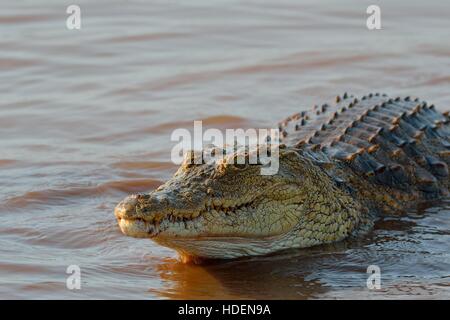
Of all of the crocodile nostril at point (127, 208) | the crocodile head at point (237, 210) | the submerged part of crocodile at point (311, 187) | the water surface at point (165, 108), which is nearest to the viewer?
the crocodile nostril at point (127, 208)

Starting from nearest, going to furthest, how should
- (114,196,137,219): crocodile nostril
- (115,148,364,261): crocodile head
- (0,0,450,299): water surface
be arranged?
(114,196,137,219): crocodile nostril
(115,148,364,261): crocodile head
(0,0,450,299): water surface

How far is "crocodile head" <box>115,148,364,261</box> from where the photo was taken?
19.5 ft

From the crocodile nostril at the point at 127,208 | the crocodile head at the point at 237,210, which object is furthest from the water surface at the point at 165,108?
the crocodile nostril at the point at 127,208

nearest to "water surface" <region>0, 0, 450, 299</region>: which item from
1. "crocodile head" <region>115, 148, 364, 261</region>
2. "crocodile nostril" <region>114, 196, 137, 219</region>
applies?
"crocodile head" <region>115, 148, 364, 261</region>

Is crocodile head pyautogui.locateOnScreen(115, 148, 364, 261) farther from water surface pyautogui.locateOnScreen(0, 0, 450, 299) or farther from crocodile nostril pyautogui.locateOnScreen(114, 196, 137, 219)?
water surface pyautogui.locateOnScreen(0, 0, 450, 299)

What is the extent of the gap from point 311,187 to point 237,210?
716mm

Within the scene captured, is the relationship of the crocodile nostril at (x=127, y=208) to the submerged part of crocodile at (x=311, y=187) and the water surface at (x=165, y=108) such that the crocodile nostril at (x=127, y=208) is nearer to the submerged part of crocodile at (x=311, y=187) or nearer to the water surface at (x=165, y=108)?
the submerged part of crocodile at (x=311, y=187)

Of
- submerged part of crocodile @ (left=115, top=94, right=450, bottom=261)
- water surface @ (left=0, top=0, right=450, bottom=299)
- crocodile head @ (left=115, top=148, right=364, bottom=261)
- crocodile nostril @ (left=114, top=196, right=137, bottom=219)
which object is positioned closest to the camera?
crocodile nostril @ (left=114, top=196, right=137, bottom=219)

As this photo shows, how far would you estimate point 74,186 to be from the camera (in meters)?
8.16

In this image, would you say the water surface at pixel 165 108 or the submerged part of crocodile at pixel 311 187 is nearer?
the submerged part of crocodile at pixel 311 187

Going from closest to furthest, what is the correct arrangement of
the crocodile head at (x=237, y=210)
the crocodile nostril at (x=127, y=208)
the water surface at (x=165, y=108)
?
the crocodile nostril at (x=127, y=208) → the crocodile head at (x=237, y=210) → the water surface at (x=165, y=108)

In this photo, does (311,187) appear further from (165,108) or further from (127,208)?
(165,108)

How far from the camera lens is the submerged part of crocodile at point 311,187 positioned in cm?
611
